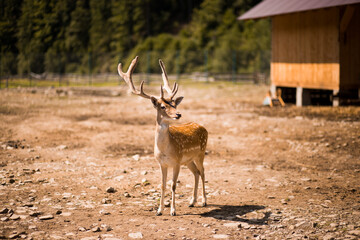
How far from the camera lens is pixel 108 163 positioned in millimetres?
9328

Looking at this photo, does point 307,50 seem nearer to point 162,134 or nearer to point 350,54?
point 350,54

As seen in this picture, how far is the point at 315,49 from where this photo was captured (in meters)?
18.2

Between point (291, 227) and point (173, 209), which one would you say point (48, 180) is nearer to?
point (173, 209)

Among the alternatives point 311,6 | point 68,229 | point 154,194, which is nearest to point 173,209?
point 154,194

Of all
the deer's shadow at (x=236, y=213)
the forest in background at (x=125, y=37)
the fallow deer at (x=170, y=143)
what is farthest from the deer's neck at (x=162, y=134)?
the forest in background at (x=125, y=37)

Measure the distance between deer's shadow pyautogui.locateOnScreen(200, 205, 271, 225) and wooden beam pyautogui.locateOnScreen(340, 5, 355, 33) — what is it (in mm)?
12310

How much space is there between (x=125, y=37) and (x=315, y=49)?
1637 inches

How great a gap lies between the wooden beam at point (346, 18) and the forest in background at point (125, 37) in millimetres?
12212

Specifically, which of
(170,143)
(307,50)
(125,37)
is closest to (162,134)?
(170,143)

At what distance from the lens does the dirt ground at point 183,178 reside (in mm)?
5727

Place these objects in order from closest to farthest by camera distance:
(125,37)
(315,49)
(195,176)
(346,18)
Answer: (195,176) → (346,18) → (315,49) → (125,37)

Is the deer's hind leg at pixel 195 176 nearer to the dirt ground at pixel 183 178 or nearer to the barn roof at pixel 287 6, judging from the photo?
the dirt ground at pixel 183 178

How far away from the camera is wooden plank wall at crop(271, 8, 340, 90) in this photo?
56.5ft

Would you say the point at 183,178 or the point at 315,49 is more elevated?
the point at 315,49
